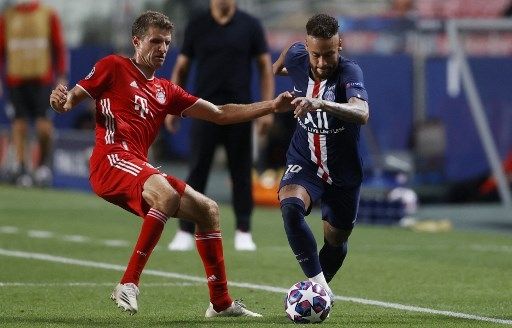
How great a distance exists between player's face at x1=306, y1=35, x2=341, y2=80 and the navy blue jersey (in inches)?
4.2

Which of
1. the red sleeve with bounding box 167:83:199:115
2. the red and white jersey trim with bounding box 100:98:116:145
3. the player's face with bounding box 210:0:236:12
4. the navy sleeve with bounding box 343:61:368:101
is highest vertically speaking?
the player's face with bounding box 210:0:236:12

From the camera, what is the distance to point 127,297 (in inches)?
304

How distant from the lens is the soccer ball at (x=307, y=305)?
7984 millimetres

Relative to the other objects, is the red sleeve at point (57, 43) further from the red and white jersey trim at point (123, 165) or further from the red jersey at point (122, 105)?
the red and white jersey trim at point (123, 165)

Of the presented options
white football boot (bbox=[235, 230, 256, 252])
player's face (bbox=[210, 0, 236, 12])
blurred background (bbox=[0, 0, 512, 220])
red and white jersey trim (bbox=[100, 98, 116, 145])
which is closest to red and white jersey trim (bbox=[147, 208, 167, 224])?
red and white jersey trim (bbox=[100, 98, 116, 145])

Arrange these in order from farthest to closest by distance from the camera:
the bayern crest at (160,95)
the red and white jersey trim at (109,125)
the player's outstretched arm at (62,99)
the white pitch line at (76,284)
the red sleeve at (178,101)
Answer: the white pitch line at (76,284)
the red sleeve at (178,101)
the bayern crest at (160,95)
the red and white jersey trim at (109,125)
the player's outstretched arm at (62,99)

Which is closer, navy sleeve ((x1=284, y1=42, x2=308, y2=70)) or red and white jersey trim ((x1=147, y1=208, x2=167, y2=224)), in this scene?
red and white jersey trim ((x1=147, y1=208, x2=167, y2=224))

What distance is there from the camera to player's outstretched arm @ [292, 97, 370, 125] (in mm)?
7496

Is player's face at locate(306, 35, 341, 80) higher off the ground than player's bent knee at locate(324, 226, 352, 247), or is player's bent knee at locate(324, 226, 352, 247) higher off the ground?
player's face at locate(306, 35, 341, 80)

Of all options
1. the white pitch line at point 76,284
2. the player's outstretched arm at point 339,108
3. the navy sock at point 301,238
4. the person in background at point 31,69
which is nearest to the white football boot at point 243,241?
the white pitch line at point 76,284

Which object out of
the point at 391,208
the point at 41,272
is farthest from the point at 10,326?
the point at 391,208

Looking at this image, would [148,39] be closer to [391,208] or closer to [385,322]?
[385,322]

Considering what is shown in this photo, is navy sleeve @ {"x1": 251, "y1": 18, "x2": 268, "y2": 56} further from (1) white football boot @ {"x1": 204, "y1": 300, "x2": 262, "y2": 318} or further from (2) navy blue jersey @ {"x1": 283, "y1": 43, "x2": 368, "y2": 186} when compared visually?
(1) white football boot @ {"x1": 204, "y1": 300, "x2": 262, "y2": 318}

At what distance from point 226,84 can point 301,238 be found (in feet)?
15.3
